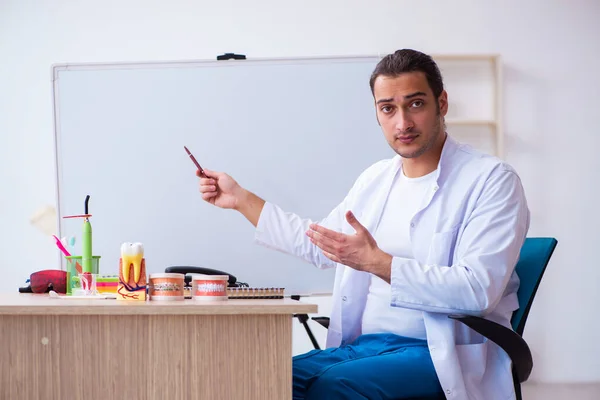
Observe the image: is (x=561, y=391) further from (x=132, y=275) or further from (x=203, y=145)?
(x=132, y=275)

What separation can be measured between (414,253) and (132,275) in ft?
2.47

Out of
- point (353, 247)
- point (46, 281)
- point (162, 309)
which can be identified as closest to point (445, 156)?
point (353, 247)

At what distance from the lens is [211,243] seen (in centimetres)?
402

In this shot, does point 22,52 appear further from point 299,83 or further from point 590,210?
point 590,210

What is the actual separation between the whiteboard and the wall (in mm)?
691

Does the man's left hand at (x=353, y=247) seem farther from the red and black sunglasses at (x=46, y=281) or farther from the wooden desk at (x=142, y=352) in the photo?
the red and black sunglasses at (x=46, y=281)

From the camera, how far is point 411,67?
2.13 meters

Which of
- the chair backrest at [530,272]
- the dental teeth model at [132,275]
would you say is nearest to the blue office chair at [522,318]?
the chair backrest at [530,272]

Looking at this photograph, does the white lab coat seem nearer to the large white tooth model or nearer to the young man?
the young man

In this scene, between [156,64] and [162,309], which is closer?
[162,309]

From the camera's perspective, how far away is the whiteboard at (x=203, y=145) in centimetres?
402

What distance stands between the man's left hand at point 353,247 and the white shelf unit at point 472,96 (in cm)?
306

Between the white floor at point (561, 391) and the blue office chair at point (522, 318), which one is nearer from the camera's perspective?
the blue office chair at point (522, 318)

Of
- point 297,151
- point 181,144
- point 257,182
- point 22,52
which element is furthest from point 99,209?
point 22,52
